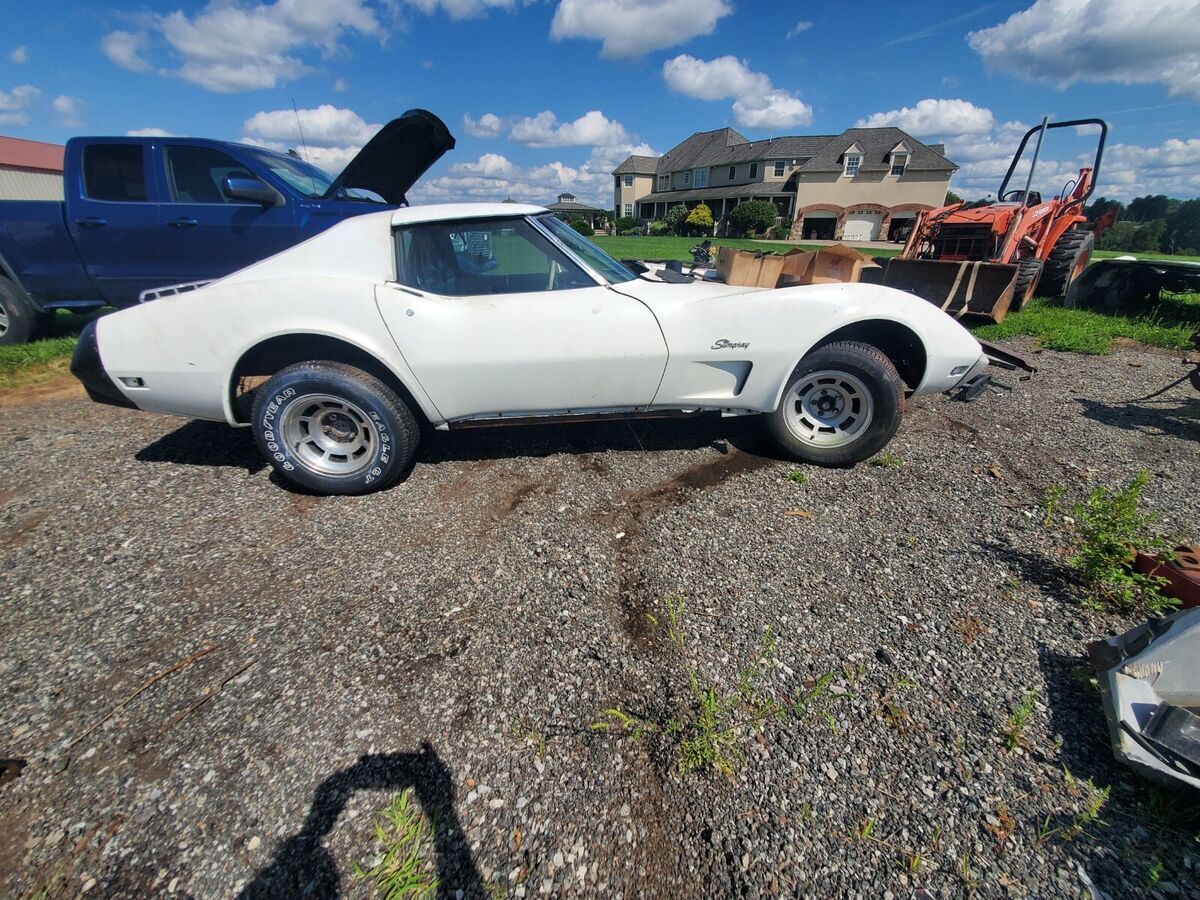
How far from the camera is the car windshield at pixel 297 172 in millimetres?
4867

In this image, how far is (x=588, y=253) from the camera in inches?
124

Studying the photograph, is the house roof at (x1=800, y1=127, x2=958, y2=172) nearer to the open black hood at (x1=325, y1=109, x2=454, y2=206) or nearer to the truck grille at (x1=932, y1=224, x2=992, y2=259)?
the truck grille at (x1=932, y1=224, x2=992, y2=259)

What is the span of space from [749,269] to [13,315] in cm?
721

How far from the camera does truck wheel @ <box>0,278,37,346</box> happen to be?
17.4ft

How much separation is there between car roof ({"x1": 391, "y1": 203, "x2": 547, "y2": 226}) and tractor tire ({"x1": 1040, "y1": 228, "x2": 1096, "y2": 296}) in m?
10.1

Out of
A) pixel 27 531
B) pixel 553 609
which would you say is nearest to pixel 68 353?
pixel 27 531

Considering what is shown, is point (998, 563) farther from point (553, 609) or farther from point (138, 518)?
point (138, 518)

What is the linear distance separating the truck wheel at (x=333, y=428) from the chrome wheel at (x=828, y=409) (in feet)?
7.61

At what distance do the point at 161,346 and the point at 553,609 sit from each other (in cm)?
251

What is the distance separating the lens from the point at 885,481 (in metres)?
3.23

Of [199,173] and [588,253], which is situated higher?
[199,173]

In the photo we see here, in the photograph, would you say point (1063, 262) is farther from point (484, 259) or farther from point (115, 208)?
point (115, 208)

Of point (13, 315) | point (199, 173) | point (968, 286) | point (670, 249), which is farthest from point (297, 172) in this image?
point (670, 249)

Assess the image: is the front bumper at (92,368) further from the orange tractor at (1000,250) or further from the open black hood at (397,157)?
the orange tractor at (1000,250)
